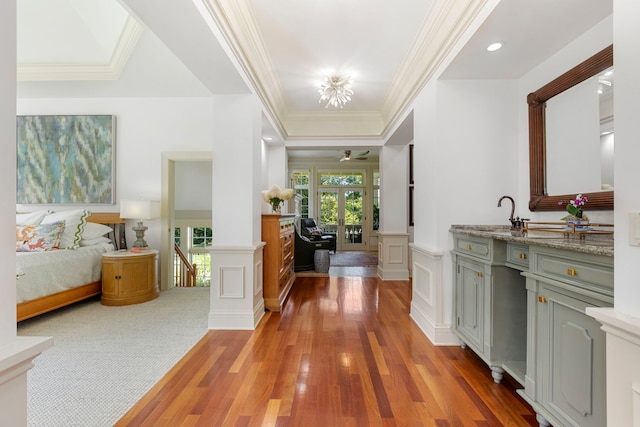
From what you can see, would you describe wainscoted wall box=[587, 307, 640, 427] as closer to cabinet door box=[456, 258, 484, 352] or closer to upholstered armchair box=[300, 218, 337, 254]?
cabinet door box=[456, 258, 484, 352]

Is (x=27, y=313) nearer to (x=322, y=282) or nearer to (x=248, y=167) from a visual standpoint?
(x=248, y=167)

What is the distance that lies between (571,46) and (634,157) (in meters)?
1.71

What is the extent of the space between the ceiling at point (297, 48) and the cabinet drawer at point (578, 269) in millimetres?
1478

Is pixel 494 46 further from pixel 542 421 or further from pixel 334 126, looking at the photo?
pixel 334 126

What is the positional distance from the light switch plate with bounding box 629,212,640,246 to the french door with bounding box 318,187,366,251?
768cm

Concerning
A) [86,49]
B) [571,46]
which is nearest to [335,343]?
[571,46]

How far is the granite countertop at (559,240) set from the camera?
120cm

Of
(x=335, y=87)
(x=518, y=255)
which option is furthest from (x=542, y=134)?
(x=335, y=87)

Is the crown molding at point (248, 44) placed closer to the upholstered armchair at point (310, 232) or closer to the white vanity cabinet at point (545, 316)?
the white vanity cabinet at point (545, 316)

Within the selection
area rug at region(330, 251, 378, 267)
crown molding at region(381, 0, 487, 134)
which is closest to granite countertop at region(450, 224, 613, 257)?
crown molding at region(381, 0, 487, 134)

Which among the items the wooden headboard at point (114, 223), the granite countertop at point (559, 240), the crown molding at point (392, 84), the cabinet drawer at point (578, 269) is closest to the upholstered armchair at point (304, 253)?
the crown molding at point (392, 84)

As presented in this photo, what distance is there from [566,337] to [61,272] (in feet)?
14.5

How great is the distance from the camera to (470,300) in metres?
2.22

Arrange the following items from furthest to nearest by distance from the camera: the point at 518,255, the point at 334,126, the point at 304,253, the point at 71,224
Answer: the point at 304,253
the point at 334,126
the point at 71,224
the point at 518,255
